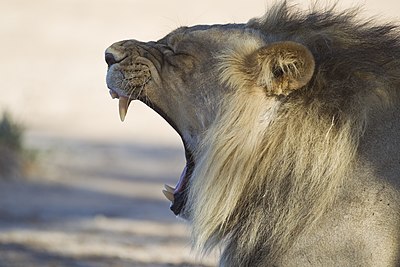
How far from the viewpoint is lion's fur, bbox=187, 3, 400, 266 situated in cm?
381

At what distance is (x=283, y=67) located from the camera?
384 cm

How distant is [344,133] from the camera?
3812 mm

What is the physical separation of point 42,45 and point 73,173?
828 centimetres

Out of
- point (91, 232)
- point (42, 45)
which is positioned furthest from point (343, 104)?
point (42, 45)

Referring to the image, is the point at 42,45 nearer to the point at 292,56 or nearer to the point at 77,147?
the point at 77,147

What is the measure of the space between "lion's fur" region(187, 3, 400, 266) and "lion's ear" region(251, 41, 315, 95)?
1.9 inches

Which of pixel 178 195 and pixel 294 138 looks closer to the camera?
pixel 294 138

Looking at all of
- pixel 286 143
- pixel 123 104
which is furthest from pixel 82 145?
pixel 286 143

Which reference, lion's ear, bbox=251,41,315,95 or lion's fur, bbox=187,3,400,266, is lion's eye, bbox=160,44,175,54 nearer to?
lion's fur, bbox=187,3,400,266

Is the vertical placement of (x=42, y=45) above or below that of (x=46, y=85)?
above

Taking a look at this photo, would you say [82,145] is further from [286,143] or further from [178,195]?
[286,143]

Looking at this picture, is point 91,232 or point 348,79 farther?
point 91,232

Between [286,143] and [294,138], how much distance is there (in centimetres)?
3

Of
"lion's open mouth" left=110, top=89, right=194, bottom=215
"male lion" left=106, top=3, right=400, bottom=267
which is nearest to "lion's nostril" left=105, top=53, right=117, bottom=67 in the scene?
"lion's open mouth" left=110, top=89, right=194, bottom=215
